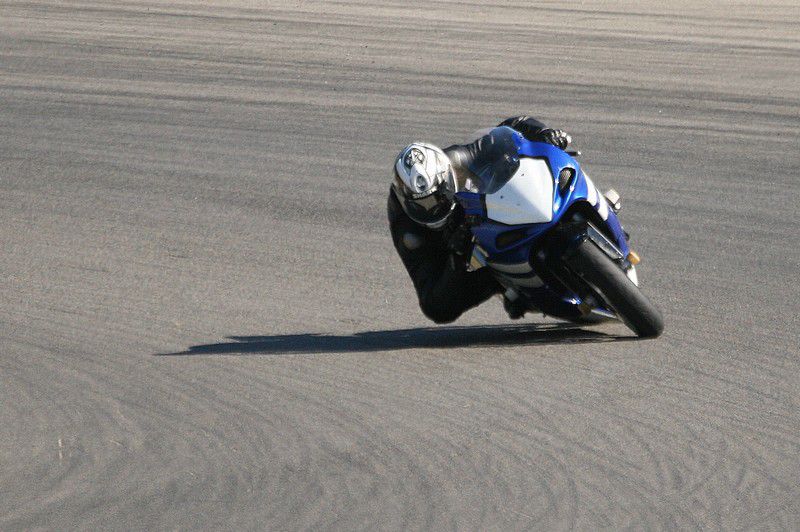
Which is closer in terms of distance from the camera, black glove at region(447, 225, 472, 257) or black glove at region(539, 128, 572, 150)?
black glove at region(447, 225, 472, 257)

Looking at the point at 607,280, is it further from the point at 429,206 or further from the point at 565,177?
the point at 429,206

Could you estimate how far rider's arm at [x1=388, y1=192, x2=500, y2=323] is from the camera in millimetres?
6965

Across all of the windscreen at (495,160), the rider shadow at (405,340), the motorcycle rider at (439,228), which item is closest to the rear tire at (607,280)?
the rider shadow at (405,340)

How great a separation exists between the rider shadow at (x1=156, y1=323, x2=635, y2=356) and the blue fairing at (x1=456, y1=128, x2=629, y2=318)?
1.01ft

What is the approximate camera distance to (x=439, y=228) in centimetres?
676

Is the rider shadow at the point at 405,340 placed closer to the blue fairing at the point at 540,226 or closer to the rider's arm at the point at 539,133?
the blue fairing at the point at 540,226

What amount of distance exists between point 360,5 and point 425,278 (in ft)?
49.4

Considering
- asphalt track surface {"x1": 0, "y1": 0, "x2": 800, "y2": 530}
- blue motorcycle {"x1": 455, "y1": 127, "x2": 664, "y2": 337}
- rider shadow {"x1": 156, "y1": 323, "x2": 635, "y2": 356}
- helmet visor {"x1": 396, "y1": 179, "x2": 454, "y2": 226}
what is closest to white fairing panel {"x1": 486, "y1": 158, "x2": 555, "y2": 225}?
blue motorcycle {"x1": 455, "y1": 127, "x2": 664, "y2": 337}

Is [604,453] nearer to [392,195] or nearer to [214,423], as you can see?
[214,423]

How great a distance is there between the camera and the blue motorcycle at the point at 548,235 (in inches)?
249

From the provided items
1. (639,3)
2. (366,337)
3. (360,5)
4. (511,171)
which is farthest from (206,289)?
(639,3)

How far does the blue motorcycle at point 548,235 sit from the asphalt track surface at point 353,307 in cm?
26

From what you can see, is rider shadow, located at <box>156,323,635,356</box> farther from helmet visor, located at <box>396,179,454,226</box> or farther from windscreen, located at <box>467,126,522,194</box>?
windscreen, located at <box>467,126,522,194</box>

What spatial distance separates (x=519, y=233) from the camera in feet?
21.2
